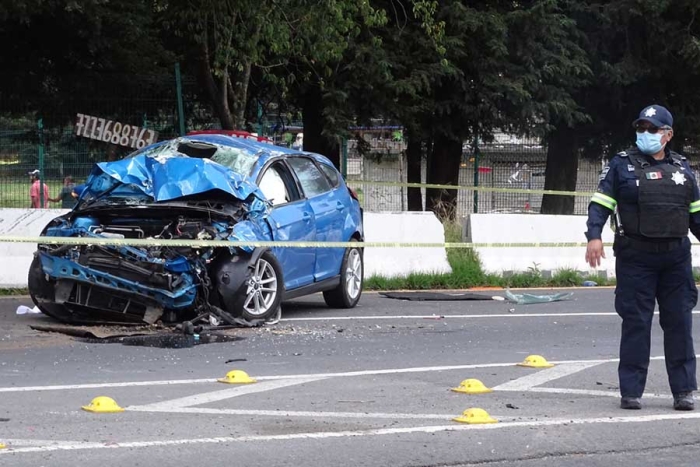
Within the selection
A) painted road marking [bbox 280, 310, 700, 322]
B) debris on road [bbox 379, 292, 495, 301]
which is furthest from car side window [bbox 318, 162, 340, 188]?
debris on road [bbox 379, 292, 495, 301]

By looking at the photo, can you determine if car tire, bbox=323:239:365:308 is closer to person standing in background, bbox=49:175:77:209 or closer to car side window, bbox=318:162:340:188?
car side window, bbox=318:162:340:188

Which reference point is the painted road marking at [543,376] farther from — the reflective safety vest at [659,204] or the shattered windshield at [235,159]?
the shattered windshield at [235,159]

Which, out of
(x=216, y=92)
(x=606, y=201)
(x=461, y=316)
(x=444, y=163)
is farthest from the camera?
(x=444, y=163)

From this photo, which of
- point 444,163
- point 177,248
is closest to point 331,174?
point 177,248

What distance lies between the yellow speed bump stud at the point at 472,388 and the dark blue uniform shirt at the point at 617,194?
1.27 m

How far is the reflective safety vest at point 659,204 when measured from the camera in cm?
690

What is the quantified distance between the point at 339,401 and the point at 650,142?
2.44 m

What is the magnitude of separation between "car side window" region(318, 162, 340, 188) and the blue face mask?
19.7ft

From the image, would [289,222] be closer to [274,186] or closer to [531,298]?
[274,186]

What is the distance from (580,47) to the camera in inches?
864

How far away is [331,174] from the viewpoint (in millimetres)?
12844

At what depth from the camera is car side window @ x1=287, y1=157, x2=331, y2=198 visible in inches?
473

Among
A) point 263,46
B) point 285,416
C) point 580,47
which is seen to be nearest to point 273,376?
point 285,416

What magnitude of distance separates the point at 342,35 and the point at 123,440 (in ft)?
42.4
